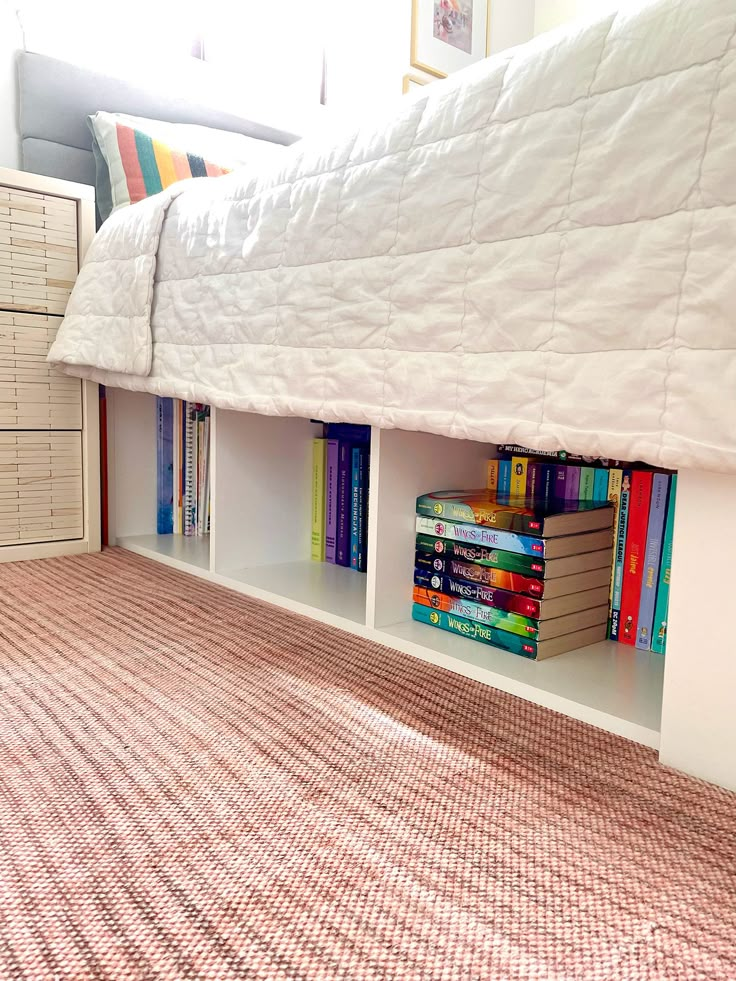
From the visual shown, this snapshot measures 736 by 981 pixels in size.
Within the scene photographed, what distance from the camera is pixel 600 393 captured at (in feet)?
2.55

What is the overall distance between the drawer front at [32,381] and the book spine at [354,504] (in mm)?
653

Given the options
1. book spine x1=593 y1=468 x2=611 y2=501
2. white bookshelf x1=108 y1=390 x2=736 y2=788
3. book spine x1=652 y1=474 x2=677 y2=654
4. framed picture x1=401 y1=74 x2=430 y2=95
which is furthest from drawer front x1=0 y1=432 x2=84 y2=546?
framed picture x1=401 y1=74 x2=430 y2=95

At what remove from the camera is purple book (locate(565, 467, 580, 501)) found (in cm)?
117

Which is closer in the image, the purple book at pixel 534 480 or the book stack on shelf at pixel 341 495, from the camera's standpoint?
the purple book at pixel 534 480

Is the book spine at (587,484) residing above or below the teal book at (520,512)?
above

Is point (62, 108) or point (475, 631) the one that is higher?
point (62, 108)

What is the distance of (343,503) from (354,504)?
35mm

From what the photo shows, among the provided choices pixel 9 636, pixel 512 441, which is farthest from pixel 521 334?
pixel 9 636

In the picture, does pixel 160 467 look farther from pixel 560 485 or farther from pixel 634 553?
pixel 634 553

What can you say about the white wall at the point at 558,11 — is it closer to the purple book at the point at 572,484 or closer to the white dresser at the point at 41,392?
the white dresser at the point at 41,392

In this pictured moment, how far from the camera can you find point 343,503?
156 centimetres

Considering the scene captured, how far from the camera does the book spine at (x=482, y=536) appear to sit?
103 cm

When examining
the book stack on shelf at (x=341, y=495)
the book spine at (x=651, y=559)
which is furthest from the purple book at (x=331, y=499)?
the book spine at (x=651, y=559)

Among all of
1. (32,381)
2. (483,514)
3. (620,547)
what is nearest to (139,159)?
(32,381)
